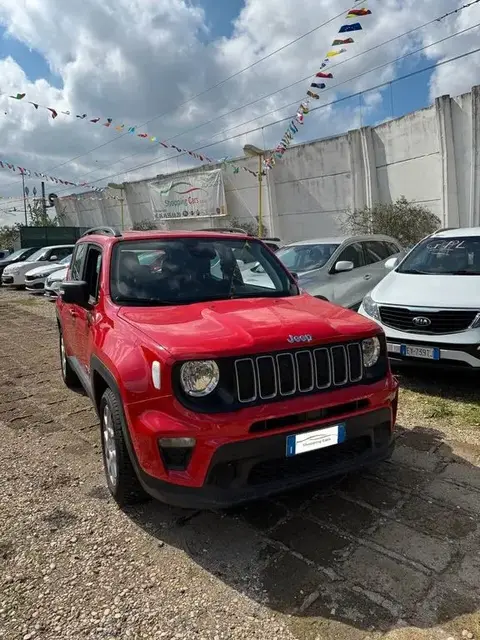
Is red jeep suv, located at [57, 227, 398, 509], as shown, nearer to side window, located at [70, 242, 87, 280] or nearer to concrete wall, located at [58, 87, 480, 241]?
side window, located at [70, 242, 87, 280]

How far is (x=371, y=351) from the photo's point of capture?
3.04 meters

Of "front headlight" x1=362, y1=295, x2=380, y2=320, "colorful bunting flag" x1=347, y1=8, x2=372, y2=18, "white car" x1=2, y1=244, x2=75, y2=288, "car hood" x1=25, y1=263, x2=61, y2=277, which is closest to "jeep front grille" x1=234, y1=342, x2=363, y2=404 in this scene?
"front headlight" x1=362, y1=295, x2=380, y2=320

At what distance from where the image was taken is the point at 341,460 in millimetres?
2793

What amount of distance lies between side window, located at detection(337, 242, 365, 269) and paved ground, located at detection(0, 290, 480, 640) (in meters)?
4.76

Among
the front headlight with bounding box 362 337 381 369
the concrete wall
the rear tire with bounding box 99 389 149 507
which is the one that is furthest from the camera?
the concrete wall

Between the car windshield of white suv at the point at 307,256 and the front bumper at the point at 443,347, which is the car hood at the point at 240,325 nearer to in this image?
the front bumper at the point at 443,347

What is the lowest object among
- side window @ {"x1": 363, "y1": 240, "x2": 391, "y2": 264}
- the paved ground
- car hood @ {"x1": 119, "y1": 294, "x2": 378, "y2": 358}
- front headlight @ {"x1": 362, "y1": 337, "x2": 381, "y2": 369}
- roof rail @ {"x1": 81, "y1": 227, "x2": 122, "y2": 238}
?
the paved ground

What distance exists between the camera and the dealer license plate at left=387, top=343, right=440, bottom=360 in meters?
4.91

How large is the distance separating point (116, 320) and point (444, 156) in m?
15.2

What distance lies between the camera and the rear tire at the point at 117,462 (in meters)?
2.84

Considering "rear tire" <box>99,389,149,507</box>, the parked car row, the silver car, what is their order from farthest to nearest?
1. the parked car row
2. the silver car
3. "rear tire" <box>99,389,149,507</box>

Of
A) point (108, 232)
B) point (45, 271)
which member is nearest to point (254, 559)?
point (108, 232)

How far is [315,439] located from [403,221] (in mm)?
15261

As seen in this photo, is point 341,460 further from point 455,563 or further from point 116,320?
point 116,320
